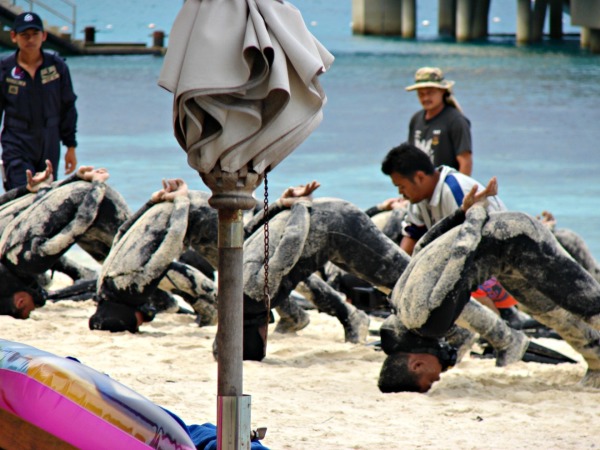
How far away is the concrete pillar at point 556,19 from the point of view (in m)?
35.0

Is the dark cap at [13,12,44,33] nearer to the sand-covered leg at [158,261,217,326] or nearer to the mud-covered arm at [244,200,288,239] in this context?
the sand-covered leg at [158,261,217,326]

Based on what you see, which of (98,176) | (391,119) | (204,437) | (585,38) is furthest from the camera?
(585,38)

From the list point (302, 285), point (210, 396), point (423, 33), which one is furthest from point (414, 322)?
point (423, 33)

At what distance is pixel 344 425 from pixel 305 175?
10379 millimetres

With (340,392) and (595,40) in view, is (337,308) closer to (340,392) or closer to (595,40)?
(340,392)

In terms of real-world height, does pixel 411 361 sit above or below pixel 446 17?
above

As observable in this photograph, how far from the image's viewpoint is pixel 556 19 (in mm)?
35406

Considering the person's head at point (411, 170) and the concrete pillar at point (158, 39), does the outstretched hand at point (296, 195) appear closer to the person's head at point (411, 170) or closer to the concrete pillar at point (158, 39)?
the person's head at point (411, 170)

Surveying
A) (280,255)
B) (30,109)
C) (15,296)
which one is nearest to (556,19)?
(30,109)

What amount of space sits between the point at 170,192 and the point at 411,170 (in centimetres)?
147

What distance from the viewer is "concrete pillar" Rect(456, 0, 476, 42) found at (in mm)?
35938

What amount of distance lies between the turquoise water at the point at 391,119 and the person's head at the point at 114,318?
548 centimetres

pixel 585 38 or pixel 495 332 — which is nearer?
pixel 495 332

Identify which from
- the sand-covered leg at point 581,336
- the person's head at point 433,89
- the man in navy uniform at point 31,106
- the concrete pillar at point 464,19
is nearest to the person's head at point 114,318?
the man in navy uniform at point 31,106
